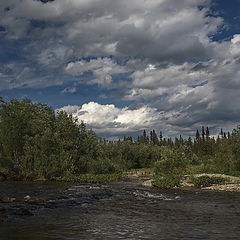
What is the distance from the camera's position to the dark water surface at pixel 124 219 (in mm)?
19562

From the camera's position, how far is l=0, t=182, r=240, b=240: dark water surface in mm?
19562

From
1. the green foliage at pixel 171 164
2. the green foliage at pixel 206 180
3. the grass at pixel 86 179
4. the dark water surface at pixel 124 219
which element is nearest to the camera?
the dark water surface at pixel 124 219

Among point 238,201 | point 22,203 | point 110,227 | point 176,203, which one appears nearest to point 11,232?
point 110,227

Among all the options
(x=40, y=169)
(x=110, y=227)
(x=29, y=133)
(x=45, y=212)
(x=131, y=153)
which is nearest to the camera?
(x=110, y=227)

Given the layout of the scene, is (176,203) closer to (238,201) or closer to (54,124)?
(238,201)

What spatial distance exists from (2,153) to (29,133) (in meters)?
8.01

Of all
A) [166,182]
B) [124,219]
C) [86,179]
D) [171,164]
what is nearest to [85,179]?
[86,179]

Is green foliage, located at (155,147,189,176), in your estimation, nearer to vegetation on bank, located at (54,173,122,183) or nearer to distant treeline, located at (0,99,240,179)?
distant treeline, located at (0,99,240,179)

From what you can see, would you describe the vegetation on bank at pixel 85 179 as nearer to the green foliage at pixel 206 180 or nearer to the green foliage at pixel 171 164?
the green foliage at pixel 171 164

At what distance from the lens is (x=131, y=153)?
12369 centimetres

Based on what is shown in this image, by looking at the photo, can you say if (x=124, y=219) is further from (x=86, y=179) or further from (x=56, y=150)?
(x=56, y=150)

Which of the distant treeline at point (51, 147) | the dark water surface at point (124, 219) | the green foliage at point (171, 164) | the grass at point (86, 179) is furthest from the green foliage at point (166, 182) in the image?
the grass at point (86, 179)

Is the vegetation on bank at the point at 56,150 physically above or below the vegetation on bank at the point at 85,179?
above

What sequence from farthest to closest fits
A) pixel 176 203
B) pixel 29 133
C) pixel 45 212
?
pixel 29 133 < pixel 176 203 < pixel 45 212
